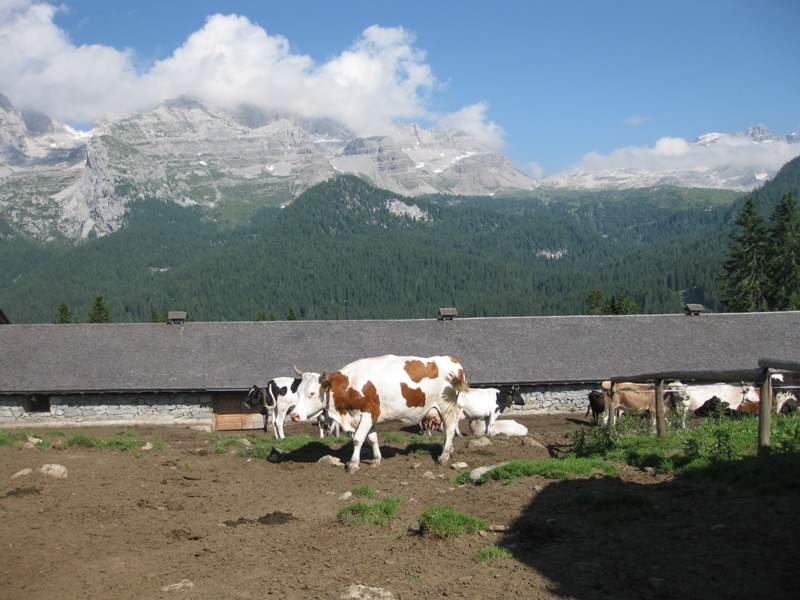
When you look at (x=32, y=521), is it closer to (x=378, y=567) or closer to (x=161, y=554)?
(x=161, y=554)

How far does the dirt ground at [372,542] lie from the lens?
24.1 ft

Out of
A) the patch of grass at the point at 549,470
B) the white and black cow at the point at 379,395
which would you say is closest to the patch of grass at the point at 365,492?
the patch of grass at the point at 549,470

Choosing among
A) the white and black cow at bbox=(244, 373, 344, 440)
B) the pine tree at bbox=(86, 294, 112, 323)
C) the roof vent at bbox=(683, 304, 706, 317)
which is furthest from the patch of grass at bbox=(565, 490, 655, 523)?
the pine tree at bbox=(86, 294, 112, 323)

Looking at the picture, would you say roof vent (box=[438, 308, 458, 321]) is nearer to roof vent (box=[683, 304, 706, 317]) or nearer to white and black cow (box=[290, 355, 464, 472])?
roof vent (box=[683, 304, 706, 317])

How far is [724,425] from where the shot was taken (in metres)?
13.9

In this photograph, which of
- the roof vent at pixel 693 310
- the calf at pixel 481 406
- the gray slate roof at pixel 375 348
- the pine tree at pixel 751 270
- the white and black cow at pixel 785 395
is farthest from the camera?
the pine tree at pixel 751 270

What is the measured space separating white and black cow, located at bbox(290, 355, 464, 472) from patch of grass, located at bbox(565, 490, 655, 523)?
5.20 metres

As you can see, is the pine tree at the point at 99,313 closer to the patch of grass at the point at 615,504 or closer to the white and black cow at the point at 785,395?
the white and black cow at the point at 785,395

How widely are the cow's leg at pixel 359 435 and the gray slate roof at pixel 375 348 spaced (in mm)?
18355

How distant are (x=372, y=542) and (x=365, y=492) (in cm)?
286

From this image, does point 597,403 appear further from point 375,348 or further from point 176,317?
point 176,317

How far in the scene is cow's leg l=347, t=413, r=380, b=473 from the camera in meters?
14.4

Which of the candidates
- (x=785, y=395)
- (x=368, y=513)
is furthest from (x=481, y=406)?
(x=368, y=513)

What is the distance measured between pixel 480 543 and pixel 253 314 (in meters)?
191
